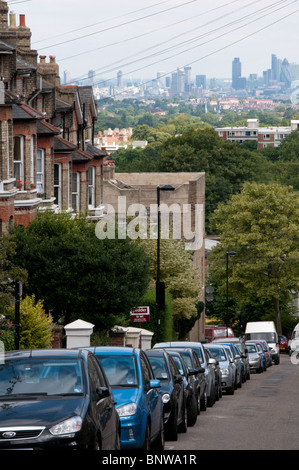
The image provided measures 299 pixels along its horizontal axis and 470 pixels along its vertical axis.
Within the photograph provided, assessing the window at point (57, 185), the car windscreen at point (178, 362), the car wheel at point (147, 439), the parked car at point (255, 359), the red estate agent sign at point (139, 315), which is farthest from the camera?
the parked car at point (255, 359)

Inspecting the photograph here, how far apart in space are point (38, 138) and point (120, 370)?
26.7 m

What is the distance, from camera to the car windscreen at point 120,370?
1678 cm

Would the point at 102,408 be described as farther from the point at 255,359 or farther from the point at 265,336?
the point at 265,336

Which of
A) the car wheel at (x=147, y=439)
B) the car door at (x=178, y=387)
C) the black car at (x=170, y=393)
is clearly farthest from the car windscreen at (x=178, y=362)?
the car wheel at (x=147, y=439)

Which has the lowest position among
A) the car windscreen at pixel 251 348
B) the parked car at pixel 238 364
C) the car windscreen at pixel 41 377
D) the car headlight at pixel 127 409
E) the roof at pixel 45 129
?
the car windscreen at pixel 251 348

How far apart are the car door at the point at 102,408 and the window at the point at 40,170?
28.4m

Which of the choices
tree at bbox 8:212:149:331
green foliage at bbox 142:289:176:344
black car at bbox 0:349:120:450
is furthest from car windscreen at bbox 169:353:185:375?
green foliage at bbox 142:289:176:344

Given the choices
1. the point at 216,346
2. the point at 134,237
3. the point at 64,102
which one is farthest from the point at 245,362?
the point at 134,237

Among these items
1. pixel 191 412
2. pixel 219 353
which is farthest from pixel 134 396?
pixel 219 353

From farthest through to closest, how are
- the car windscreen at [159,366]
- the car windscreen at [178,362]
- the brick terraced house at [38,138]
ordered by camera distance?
the brick terraced house at [38,138]
the car windscreen at [178,362]
the car windscreen at [159,366]

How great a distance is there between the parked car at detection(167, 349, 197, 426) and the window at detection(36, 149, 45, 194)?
19.3 m

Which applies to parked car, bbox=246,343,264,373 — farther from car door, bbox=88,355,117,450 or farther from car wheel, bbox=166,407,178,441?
car door, bbox=88,355,117,450

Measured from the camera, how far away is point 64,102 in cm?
5056

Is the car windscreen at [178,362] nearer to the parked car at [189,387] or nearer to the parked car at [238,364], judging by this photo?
the parked car at [189,387]
